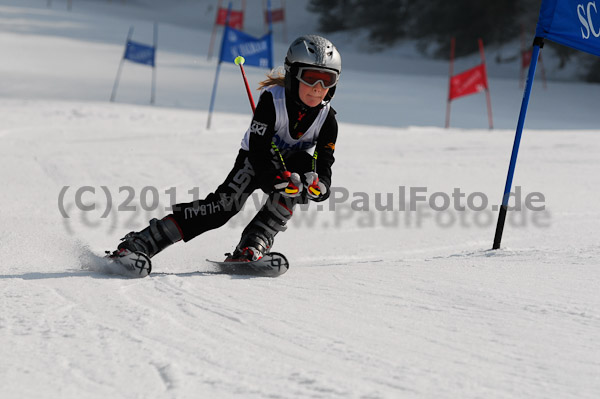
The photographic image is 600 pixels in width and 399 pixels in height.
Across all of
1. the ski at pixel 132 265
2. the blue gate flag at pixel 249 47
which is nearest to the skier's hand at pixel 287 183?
the ski at pixel 132 265

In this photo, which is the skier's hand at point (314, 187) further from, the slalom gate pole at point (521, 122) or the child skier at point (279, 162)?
the slalom gate pole at point (521, 122)

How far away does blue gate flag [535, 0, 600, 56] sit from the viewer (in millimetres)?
4324

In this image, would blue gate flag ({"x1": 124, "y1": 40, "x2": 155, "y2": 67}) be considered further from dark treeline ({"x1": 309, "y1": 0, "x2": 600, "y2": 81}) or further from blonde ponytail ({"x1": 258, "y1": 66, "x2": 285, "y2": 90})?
dark treeline ({"x1": 309, "y1": 0, "x2": 600, "y2": 81})

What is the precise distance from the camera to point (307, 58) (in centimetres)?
377

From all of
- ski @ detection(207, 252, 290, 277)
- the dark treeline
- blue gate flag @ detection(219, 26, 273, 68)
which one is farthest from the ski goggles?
the dark treeline

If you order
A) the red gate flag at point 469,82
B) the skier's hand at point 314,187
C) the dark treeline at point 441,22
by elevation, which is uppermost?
the dark treeline at point 441,22

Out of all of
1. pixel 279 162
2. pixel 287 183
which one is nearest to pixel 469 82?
pixel 279 162

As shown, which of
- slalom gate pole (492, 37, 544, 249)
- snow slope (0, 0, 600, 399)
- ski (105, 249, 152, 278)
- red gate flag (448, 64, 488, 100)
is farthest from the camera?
red gate flag (448, 64, 488, 100)

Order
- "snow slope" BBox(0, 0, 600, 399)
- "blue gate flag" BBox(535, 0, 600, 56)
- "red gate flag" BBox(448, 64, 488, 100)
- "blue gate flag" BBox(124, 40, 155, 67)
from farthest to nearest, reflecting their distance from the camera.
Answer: "blue gate flag" BBox(124, 40, 155, 67), "red gate flag" BBox(448, 64, 488, 100), "blue gate flag" BBox(535, 0, 600, 56), "snow slope" BBox(0, 0, 600, 399)

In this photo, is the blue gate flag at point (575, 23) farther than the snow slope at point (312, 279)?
Yes

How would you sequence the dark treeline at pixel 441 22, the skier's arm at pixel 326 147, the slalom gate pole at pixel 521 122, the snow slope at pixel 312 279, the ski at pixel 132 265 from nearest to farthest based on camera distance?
the snow slope at pixel 312 279
the ski at pixel 132 265
the skier's arm at pixel 326 147
the slalom gate pole at pixel 521 122
the dark treeline at pixel 441 22

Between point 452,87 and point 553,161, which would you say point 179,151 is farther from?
point 452,87

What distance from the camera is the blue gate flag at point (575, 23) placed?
432 centimetres

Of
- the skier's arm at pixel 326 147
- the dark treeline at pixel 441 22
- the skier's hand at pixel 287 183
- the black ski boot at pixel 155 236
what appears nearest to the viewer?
the skier's hand at pixel 287 183
